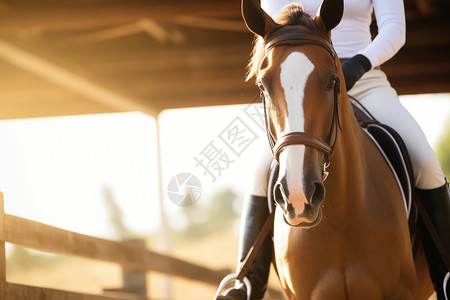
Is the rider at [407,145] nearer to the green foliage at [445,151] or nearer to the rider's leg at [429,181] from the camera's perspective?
the rider's leg at [429,181]

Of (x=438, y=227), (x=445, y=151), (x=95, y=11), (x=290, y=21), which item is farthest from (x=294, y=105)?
(x=445, y=151)

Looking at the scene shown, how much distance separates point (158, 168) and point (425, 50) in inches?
199

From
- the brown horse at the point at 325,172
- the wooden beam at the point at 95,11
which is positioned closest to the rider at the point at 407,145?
the brown horse at the point at 325,172

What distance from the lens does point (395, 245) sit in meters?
3.04

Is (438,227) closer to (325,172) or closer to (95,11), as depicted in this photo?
(325,172)

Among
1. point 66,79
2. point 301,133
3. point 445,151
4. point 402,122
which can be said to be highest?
point 445,151

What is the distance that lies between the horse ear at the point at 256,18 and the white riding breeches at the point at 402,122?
98 cm

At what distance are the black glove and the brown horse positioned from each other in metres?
0.17

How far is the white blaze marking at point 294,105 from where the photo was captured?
247 cm

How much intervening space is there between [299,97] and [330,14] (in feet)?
1.74

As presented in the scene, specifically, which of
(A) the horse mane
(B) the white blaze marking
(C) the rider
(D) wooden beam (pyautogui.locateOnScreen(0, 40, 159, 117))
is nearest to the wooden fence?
(C) the rider

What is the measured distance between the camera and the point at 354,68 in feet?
10.5

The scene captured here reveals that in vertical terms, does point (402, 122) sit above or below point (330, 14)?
below

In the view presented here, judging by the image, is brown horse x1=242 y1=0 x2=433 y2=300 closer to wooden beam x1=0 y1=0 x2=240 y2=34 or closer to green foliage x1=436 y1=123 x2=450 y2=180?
wooden beam x1=0 y1=0 x2=240 y2=34
